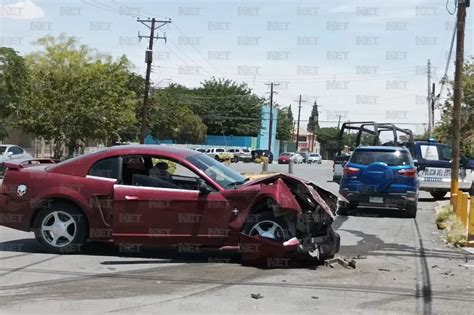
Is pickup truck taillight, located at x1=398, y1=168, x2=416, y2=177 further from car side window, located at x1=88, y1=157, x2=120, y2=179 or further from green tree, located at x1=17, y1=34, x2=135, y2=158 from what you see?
green tree, located at x1=17, y1=34, x2=135, y2=158

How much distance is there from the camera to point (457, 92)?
15.3 meters

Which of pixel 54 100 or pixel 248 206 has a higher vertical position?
pixel 54 100

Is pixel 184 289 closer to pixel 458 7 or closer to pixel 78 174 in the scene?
pixel 78 174

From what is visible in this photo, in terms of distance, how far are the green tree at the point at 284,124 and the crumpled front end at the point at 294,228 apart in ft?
311

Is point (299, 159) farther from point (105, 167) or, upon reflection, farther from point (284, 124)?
point (105, 167)

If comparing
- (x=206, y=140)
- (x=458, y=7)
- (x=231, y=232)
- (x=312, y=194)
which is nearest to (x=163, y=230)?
(x=231, y=232)

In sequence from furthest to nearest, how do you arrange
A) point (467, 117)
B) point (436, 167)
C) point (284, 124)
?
1. point (284, 124)
2. point (467, 117)
3. point (436, 167)

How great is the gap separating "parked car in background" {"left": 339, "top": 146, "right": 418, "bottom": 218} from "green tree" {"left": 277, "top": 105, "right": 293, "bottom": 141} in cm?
8793

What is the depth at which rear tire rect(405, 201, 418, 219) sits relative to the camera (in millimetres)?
14789

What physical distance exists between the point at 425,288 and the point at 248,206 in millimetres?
2434

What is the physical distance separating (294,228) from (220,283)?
150 centimetres

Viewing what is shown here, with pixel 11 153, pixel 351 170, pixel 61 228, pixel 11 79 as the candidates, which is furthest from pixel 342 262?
pixel 11 79

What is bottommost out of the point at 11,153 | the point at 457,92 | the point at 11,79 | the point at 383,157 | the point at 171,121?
the point at 11,153

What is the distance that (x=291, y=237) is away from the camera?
26.8 ft
